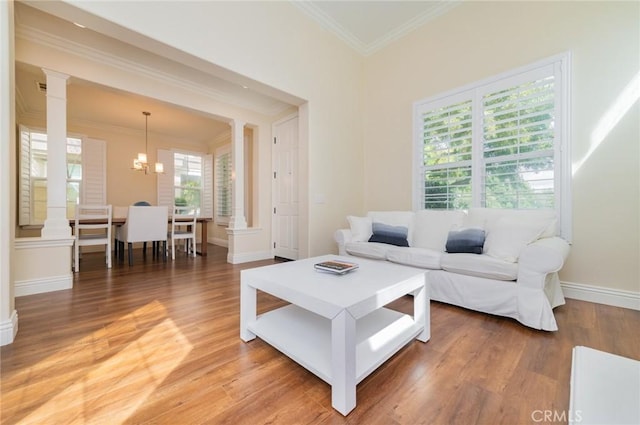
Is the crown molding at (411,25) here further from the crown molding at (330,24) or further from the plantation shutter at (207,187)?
the plantation shutter at (207,187)

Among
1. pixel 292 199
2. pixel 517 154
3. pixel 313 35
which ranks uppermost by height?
pixel 313 35

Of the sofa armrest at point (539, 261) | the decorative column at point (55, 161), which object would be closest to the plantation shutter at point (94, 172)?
the decorative column at point (55, 161)

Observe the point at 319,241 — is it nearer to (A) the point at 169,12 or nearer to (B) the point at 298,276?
(B) the point at 298,276

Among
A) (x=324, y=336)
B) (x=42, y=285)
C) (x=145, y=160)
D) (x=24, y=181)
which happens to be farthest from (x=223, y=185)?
(x=324, y=336)

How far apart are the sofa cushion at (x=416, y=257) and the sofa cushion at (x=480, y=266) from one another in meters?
0.07

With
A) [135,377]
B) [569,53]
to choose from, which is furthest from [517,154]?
[135,377]

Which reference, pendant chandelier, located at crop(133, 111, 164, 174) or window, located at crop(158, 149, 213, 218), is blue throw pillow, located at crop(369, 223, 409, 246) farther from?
window, located at crop(158, 149, 213, 218)

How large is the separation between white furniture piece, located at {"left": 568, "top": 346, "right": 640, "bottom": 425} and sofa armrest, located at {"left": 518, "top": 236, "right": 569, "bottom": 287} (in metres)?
1.17

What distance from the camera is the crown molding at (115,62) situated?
2676 millimetres

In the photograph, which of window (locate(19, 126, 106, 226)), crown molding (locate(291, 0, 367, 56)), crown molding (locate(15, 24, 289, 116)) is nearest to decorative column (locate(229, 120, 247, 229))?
crown molding (locate(15, 24, 289, 116))

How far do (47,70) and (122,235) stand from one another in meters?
2.50

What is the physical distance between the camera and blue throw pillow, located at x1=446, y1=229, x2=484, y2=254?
2.37m

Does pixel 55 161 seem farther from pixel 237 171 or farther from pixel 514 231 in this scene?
pixel 514 231

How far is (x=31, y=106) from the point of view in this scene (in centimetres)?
442
